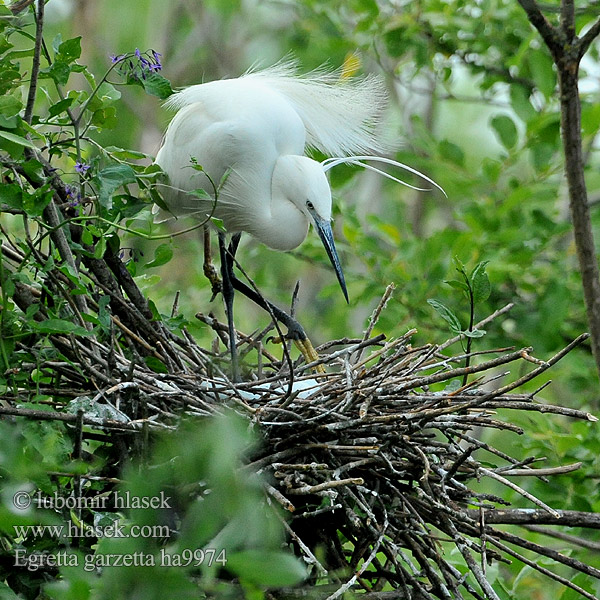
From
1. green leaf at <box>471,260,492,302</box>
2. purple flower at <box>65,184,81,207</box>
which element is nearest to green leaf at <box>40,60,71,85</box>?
purple flower at <box>65,184,81,207</box>

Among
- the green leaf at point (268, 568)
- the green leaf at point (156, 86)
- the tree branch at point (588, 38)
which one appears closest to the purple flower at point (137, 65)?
the green leaf at point (156, 86)

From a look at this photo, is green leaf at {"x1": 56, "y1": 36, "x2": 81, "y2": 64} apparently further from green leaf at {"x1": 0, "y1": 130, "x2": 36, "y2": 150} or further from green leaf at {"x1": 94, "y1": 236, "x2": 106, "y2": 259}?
green leaf at {"x1": 94, "y1": 236, "x2": 106, "y2": 259}

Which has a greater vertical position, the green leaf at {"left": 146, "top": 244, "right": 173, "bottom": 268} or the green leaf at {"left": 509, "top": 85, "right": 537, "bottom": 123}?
the green leaf at {"left": 509, "top": 85, "right": 537, "bottom": 123}

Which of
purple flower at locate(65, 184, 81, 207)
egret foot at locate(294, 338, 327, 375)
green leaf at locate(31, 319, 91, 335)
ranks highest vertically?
purple flower at locate(65, 184, 81, 207)

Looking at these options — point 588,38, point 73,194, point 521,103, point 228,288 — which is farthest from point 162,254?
point 521,103

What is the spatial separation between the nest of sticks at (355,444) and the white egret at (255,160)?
0.63 meters

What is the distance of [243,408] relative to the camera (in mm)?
1717

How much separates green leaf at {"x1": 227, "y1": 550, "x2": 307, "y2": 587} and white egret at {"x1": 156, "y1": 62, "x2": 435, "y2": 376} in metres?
1.70

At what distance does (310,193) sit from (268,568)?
5.89ft

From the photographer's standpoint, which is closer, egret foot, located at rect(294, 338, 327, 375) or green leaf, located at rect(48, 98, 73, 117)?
green leaf, located at rect(48, 98, 73, 117)

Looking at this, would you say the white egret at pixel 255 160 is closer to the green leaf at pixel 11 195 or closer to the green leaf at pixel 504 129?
the green leaf at pixel 504 129

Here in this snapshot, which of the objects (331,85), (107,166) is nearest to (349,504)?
(107,166)

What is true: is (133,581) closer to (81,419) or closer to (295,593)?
(81,419)

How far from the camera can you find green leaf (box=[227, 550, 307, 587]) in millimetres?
631
